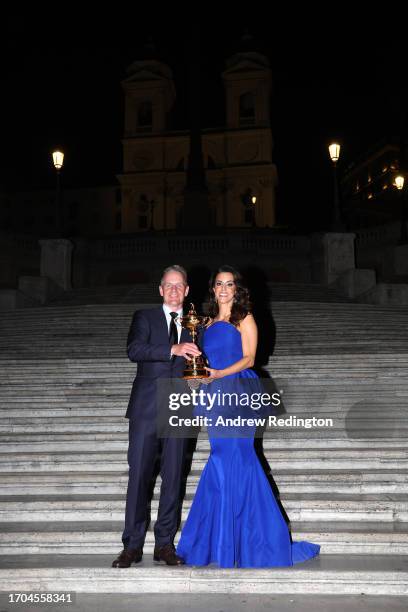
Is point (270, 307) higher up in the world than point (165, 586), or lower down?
higher up

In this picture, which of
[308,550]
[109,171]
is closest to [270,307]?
[308,550]

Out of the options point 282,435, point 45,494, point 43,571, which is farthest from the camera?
point 282,435

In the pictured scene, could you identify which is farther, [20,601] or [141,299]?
[141,299]

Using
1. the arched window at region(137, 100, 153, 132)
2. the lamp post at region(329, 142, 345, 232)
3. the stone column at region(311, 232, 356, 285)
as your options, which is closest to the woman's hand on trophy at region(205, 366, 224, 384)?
the lamp post at region(329, 142, 345, 232)

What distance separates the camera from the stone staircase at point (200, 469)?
459 cm

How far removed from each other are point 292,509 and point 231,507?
1.22 metres

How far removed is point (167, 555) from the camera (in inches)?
184

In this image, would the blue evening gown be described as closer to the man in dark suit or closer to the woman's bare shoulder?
the woman's bare shoulder

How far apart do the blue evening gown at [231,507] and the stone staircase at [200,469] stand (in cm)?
15

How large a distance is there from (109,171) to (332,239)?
58.9m

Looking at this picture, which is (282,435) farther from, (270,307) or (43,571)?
(270,307)

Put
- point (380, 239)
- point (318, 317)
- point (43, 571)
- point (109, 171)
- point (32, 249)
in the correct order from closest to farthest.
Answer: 1. point (43, 571)
2. point (318, 317)
3. point (380, 239)
4. point (32, 249)
5. point (109, 171)

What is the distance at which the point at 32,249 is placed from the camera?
28.1 meters

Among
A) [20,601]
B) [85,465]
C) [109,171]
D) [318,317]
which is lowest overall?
[20,601]
